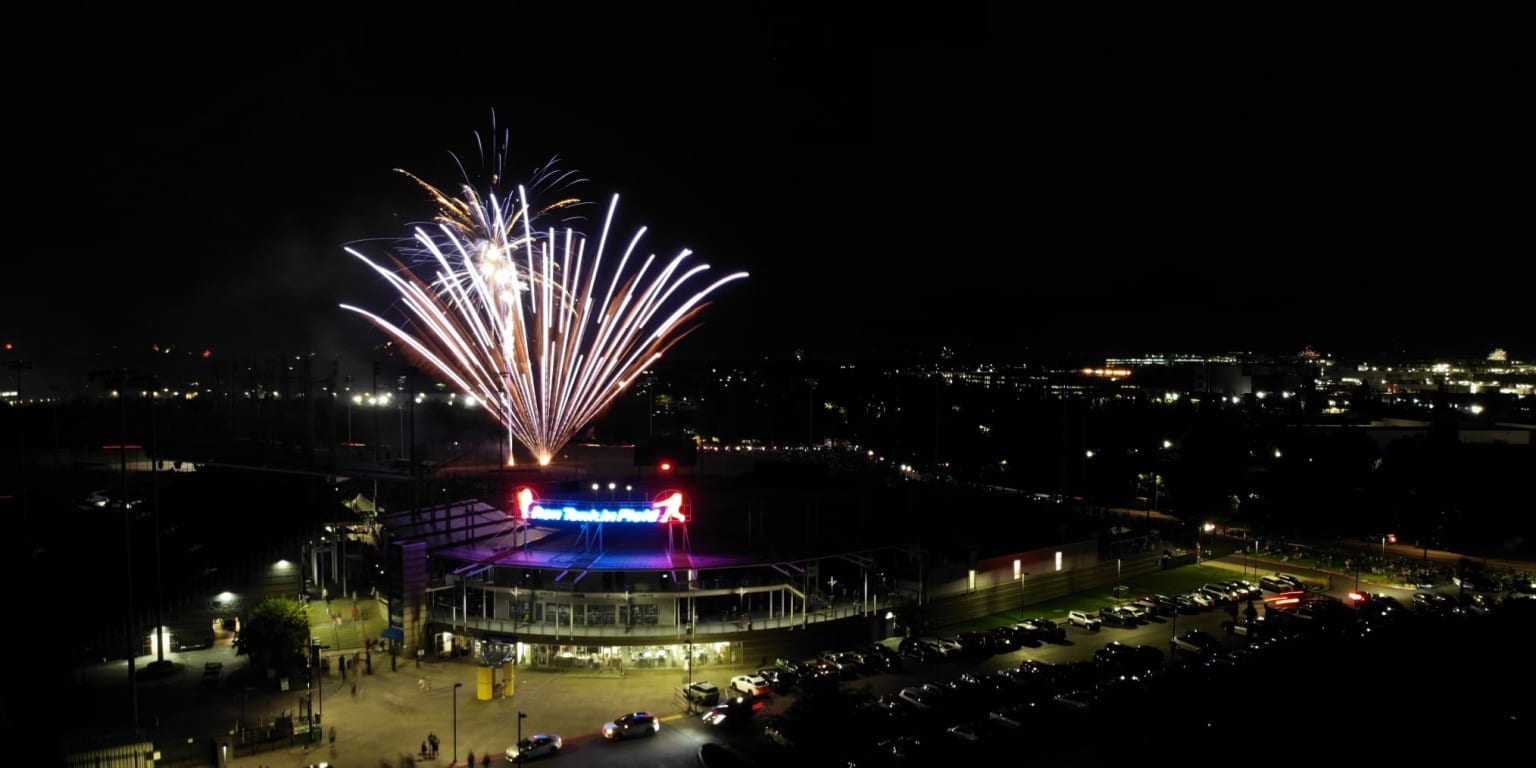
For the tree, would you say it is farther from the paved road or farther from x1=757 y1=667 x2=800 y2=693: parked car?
x1=757 y1=667 x2=800 y2=693: parked car

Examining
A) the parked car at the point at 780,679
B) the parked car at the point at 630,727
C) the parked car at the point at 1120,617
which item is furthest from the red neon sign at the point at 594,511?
the parked car at the point at 1120,617

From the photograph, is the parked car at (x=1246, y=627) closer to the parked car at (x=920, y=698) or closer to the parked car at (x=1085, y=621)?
the parked car at (x=1085, y=621)

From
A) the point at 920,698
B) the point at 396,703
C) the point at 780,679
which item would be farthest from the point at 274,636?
the point at 920,698

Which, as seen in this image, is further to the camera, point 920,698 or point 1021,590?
point 1021,590

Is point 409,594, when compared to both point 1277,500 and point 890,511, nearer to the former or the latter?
point 890,511

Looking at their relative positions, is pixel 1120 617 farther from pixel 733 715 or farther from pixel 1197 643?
pixel 733 715

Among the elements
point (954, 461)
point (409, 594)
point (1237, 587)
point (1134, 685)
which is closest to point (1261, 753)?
point (1134, 685)
